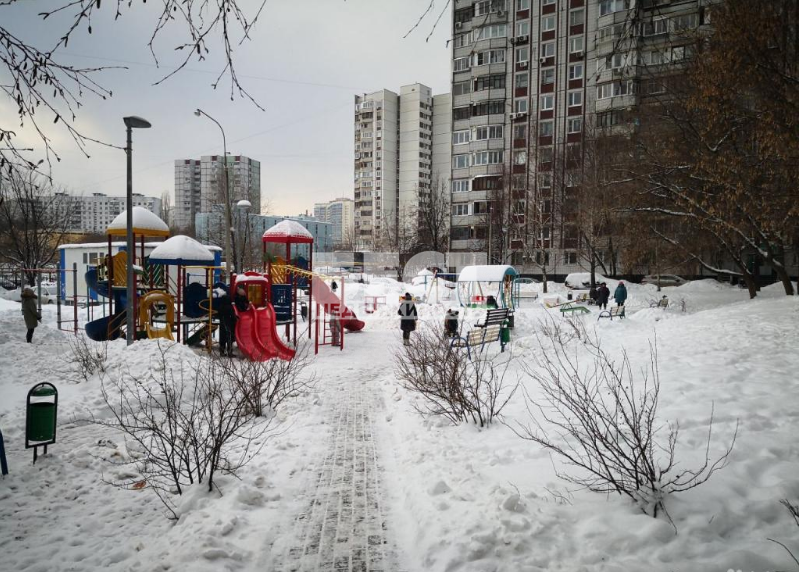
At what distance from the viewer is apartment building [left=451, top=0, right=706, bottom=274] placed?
43062 millimetres

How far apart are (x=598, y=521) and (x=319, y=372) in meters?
8.33

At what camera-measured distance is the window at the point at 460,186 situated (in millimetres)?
54244

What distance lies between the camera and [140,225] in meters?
15.9

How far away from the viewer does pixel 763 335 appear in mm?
10617

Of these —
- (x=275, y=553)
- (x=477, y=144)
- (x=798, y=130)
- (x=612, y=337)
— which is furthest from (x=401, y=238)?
(x=275, y=553)

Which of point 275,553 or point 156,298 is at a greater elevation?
point 156,298

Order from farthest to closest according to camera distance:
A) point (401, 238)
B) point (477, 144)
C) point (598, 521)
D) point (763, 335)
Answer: point (401, 238) → point (477, 144) → point (763, 335) → point (598, 521)

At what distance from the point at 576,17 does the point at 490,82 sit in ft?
32.8

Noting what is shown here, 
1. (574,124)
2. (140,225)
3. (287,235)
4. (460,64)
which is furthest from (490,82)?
(140,225)

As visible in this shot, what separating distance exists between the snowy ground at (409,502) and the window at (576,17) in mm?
49143

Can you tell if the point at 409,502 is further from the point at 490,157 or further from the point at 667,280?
the point at 490,157

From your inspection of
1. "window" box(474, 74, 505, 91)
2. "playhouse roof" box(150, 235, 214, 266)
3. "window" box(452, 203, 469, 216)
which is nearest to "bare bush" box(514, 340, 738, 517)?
"playhouse roof" box(150, 235, 214, 266)

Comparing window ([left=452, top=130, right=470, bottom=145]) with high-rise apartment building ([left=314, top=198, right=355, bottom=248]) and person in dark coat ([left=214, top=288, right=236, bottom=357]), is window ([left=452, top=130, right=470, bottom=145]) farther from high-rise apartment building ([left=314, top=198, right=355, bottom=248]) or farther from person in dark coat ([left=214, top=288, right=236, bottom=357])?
high-rise apartment building ([left=314, top=198, right=355, bottom=248])

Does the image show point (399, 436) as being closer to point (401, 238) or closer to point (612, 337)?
point (612, 337)
